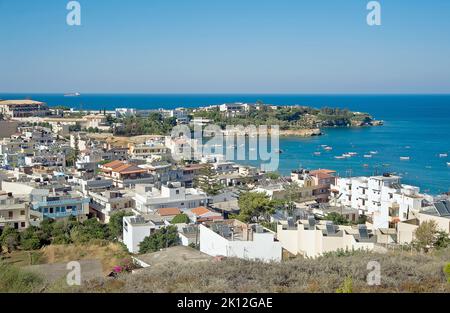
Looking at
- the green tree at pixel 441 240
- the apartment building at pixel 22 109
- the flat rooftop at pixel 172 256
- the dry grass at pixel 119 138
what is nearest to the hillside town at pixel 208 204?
the flat rooftop at pixel 172 256

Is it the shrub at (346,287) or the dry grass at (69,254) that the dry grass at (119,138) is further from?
the shrub at (346,287)

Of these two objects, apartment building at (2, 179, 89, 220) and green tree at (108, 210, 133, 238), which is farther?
apartment building at (2, 179, 89, 220)

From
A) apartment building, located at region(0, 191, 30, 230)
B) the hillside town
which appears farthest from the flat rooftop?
apartment building, located at region(0, 191, 30, 230)

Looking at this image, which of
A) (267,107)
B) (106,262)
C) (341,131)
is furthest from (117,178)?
(267,107)

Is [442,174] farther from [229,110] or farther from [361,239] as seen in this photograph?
[229,110]

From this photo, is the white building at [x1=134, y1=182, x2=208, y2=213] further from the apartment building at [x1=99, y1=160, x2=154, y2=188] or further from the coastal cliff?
the coastal cliff

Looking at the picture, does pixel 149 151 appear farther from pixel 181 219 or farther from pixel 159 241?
pixel 159 241

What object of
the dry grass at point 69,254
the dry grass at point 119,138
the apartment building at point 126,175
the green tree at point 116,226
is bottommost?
the dry grass at point 69,254
